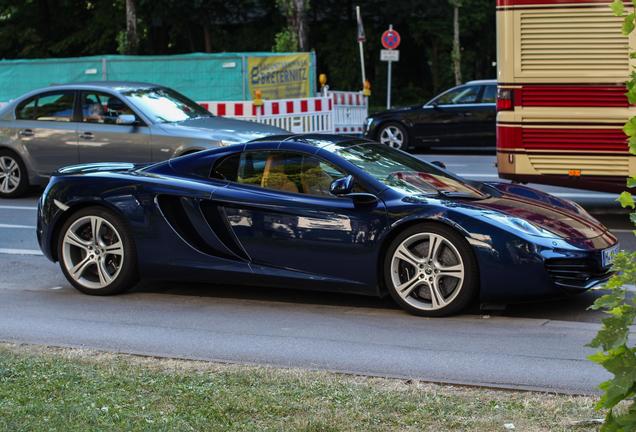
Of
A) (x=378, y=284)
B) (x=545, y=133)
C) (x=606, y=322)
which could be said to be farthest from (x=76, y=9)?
(x=606, y=322)

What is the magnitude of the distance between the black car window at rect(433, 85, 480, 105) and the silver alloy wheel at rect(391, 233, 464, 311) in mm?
15498

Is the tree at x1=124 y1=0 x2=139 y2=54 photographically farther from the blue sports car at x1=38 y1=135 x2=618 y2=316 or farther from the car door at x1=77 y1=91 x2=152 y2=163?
the blue sports car at x1=38 y1=135 x2=618 y2=316

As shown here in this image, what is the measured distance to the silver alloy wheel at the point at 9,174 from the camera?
15.7 m

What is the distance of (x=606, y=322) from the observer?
11.7 ft

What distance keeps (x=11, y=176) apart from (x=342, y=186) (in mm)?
8813

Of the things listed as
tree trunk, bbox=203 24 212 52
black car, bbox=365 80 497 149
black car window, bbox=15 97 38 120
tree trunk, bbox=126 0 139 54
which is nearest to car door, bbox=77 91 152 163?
black car window, bbox=15 97 38 120

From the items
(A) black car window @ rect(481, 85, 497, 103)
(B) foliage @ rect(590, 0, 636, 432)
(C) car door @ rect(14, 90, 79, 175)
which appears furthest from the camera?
(A) black car window @ rect(481, 85, 497, 103)

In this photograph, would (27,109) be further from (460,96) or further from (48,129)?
(460,96)

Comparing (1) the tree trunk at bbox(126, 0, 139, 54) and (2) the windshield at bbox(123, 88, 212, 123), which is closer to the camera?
(2) the windshield at bbox(123, 88, 212, 123)

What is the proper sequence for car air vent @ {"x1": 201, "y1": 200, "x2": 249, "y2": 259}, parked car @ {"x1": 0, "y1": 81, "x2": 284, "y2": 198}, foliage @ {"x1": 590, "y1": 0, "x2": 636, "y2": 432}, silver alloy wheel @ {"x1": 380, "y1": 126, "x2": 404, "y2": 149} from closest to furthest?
foliage @ {"x1": 590, "y1": 0, "x2": 636, "y2": 432}, car air vent @ {"x1": 201, "y1": 200, "x2": 249, "y2": 259}, parked car @ {"x1": 0, "y1": 81, "x2": 284, "y2": 198}, silver alloy wheel @ {"x1": 380, "y1": 126, "x2": 404, "y2": 149}

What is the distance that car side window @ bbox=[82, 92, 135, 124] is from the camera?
15062 mm

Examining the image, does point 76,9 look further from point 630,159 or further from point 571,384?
point 571,384

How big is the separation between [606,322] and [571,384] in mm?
2499

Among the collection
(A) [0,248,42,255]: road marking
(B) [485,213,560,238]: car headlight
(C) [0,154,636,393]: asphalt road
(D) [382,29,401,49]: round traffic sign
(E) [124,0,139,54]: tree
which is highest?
(E) [124,0,139,54]: tree
